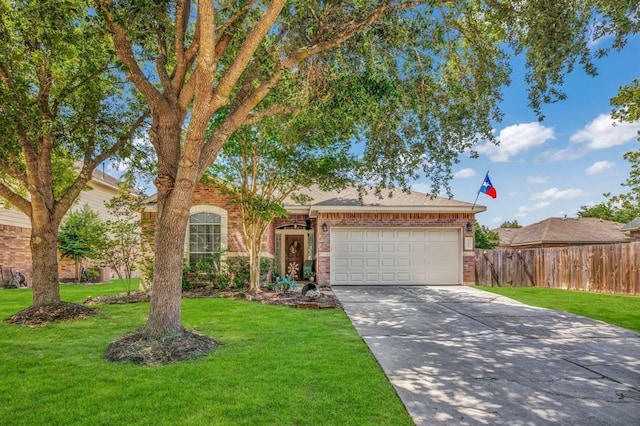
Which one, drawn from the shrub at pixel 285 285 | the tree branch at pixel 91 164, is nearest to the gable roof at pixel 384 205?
the shrub at pixel 285 285

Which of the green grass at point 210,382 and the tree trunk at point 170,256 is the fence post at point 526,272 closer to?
the green grass at point 210,382

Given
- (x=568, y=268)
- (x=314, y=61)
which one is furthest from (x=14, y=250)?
(x=568, y=268)

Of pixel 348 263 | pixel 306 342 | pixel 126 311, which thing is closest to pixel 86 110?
pixel 126 311

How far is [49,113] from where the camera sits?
8.05 metres

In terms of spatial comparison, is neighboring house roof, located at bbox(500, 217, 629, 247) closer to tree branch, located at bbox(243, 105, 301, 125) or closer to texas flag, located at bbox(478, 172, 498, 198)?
texas flag, located at bbox(478, 172, 498, 198)

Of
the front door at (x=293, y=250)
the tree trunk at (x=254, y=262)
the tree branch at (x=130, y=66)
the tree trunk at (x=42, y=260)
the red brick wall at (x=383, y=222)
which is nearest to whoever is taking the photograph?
the tree branch at (x=130, y=66)

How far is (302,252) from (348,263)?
3.27 metres

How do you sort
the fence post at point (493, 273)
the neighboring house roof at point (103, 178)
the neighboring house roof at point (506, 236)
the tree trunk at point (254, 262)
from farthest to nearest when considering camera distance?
the neighboring house roof at point (506, 236) → the neighboring house roof at point (103, 178) → the fence post at point (493, 273) → the tree trunk at point (254, 262)

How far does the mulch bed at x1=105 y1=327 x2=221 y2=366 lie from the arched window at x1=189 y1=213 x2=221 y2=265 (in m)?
8.05

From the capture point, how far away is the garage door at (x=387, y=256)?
1445 cm

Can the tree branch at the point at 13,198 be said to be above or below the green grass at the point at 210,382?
above

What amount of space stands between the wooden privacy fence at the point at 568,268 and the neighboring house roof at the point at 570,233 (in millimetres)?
8540

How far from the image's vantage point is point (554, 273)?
1526 cm

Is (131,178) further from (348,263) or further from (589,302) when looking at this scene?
(589,302)
